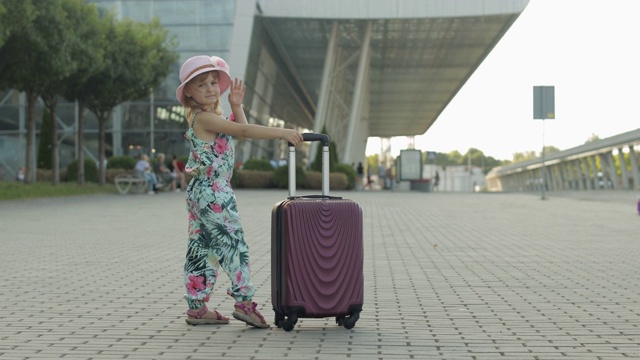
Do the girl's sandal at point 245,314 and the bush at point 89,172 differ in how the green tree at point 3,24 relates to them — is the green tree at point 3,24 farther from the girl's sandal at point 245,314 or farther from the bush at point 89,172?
the girl's sandal at point 245,314

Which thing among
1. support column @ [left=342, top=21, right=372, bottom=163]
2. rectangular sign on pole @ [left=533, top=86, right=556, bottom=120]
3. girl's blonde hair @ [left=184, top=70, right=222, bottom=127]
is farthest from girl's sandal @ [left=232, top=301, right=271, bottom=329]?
support column @ [left=342, top=21, right=372, bottom=163]

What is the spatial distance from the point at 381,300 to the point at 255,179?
3421 centimetres

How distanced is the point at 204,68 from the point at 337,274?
4.82ft

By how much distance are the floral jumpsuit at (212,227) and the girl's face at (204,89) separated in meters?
0.20

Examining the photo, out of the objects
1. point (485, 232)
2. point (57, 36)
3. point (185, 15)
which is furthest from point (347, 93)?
point (485, 232)

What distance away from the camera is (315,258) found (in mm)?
5453

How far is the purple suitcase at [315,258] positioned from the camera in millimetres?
5406

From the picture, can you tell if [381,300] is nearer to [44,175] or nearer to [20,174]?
[44,175]

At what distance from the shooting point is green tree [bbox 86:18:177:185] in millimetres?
32375

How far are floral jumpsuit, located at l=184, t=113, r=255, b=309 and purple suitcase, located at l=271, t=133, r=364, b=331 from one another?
0.25 metres

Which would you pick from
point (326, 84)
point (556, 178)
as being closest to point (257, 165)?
point (326, 84)

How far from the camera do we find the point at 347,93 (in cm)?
6462

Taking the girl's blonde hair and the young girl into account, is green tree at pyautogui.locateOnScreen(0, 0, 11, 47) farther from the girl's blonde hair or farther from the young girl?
the young girl

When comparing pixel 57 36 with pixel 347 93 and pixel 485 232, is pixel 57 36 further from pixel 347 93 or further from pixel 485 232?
pixel 347 93
